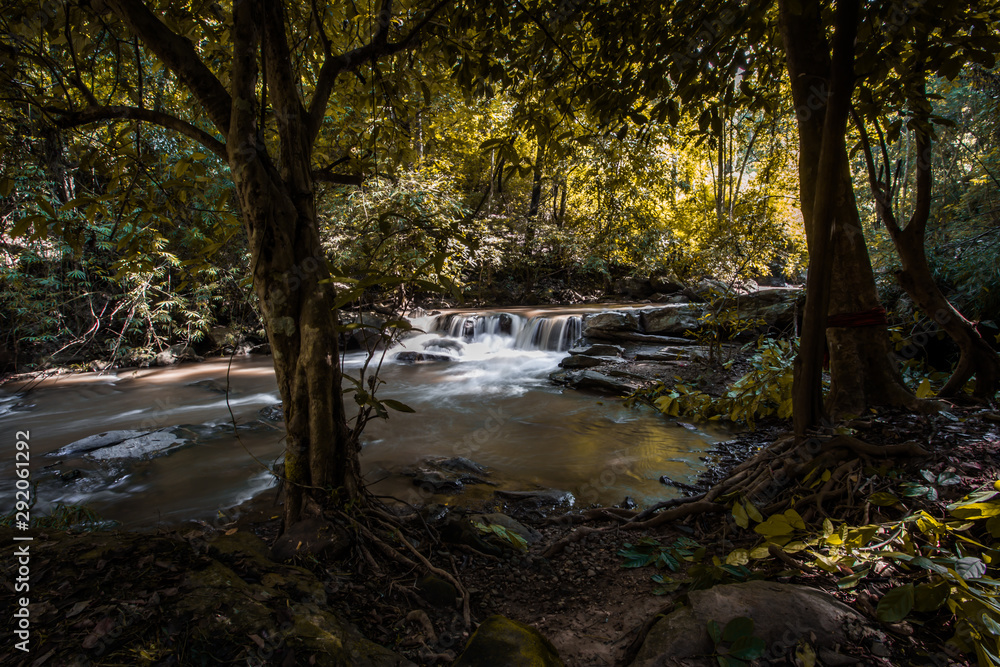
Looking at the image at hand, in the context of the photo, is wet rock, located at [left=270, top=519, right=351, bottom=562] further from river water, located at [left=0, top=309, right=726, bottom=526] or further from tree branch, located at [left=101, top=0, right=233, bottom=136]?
tree branch, located at [left=101, top=0, right=233, bottom=136]

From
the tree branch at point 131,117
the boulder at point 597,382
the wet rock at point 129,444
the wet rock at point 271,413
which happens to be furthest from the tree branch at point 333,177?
the boulder at point 597,382

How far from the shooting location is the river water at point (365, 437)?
162 inches

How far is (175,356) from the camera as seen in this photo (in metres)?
11.0

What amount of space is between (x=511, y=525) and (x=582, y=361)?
6106mm

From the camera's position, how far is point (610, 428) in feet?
18.3

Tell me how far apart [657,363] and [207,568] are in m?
7.37

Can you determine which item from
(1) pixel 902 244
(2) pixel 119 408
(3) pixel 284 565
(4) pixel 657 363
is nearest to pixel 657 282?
(4) pixel 657 363

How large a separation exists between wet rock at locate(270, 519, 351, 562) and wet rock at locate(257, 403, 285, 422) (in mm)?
4740

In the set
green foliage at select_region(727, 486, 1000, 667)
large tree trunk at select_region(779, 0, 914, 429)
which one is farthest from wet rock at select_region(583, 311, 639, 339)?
green foliage at select_region(727, 486, 1000, 667)

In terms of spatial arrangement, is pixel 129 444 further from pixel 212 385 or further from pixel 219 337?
pixel 219 337

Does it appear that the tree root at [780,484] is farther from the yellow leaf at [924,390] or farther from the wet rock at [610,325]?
the wet rock at [610,325]

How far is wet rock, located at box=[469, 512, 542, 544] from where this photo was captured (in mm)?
2764

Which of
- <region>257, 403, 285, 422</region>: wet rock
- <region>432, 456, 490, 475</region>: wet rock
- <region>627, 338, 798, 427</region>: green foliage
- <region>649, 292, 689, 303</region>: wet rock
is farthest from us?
<region>649, 292, 689, 303</region>: wet rock

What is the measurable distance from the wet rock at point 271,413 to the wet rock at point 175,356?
5853 mm
